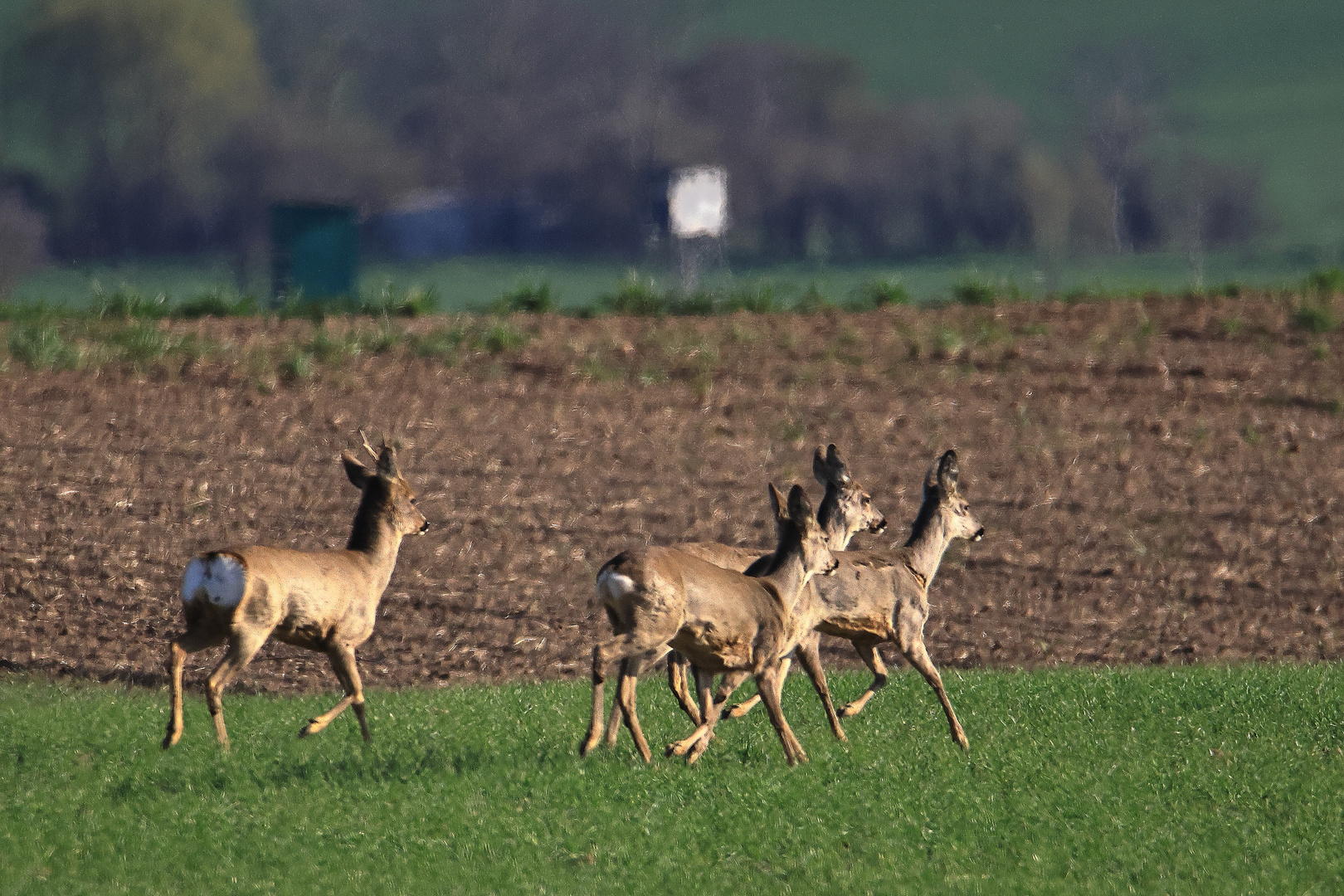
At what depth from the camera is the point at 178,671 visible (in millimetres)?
8641

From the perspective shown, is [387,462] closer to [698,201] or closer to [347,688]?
[347,688]

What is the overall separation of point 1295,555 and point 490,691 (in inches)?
323

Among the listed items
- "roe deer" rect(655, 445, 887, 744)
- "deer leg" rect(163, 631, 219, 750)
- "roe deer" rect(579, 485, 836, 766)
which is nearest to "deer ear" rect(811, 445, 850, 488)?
"roe deer" rect(655, 445, 887, 744)

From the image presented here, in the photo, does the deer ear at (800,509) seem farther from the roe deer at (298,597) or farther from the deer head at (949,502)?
the roe deer at (298,597)

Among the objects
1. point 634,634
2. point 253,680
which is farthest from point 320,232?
point 634,634

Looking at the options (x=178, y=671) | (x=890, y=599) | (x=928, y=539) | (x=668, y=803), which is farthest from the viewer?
(x=928, y=539)

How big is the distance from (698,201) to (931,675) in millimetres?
15340

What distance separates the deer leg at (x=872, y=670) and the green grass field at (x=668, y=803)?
0.10m

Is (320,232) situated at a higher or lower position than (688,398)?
higher

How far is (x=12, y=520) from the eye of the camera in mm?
14047

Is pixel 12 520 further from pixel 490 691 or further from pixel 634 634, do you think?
pixel 634 634

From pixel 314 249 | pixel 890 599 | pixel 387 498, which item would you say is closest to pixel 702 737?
pixel 890 599

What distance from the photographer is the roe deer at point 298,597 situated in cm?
845

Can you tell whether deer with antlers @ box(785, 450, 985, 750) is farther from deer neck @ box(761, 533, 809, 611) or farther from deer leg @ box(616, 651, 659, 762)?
deer leg @ box(616, 651, 659, 762)
